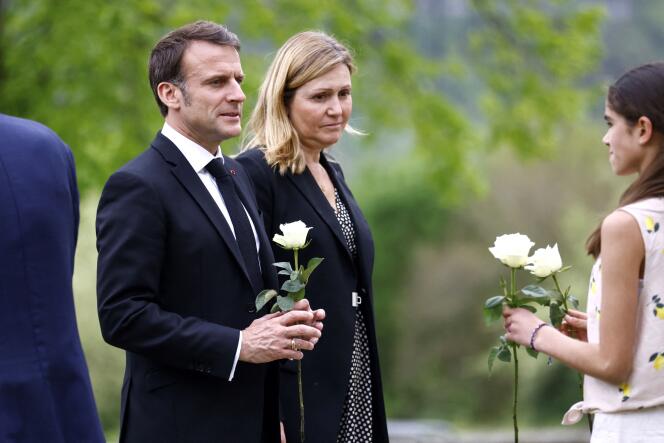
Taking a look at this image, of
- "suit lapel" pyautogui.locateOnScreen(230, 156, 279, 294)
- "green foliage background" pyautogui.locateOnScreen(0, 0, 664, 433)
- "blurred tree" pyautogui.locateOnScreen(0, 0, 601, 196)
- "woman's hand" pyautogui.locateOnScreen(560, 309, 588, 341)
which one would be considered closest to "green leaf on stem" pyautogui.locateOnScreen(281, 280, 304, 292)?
"suit lapel" pyautogui.locateOnScreen(230, 156, 279, 294)

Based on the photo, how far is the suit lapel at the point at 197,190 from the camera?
404 cm

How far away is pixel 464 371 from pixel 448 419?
1.98 meters

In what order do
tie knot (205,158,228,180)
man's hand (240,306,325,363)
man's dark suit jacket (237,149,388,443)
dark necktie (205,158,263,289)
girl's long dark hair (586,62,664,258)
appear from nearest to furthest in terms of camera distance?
girl's long dark hair (586,62,664,258) → man's hand (240,306,325,363) → dark necktie (205,158,263,289) → tie knot (205,158,228,180) → man's dark suit jacket (237,149,388,443)

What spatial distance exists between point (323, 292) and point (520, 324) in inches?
39.6

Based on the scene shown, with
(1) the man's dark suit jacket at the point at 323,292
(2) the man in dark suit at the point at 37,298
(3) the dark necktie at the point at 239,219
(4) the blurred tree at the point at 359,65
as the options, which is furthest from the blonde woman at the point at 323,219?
(4) the blurred tree at the point at 359,65

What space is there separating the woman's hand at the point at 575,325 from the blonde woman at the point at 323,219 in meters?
0.94

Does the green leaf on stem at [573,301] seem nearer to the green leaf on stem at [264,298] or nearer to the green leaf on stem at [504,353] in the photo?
the green leaf on stem at [504,353]

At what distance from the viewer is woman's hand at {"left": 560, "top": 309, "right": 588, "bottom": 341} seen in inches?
166

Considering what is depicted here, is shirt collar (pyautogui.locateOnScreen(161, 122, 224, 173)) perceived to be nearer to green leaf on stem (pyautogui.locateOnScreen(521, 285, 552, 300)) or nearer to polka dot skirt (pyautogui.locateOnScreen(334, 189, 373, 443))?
polka dot skirt (pyautogui.locateOnScreen(334, 189, 373, 443))

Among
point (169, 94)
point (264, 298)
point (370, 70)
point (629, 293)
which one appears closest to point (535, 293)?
point (629, 293)

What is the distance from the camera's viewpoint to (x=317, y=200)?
4863 mm

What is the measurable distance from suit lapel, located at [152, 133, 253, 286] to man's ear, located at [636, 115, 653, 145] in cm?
144

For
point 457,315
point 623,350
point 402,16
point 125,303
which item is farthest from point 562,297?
point 457,315

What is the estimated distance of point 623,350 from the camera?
3.69 metres
